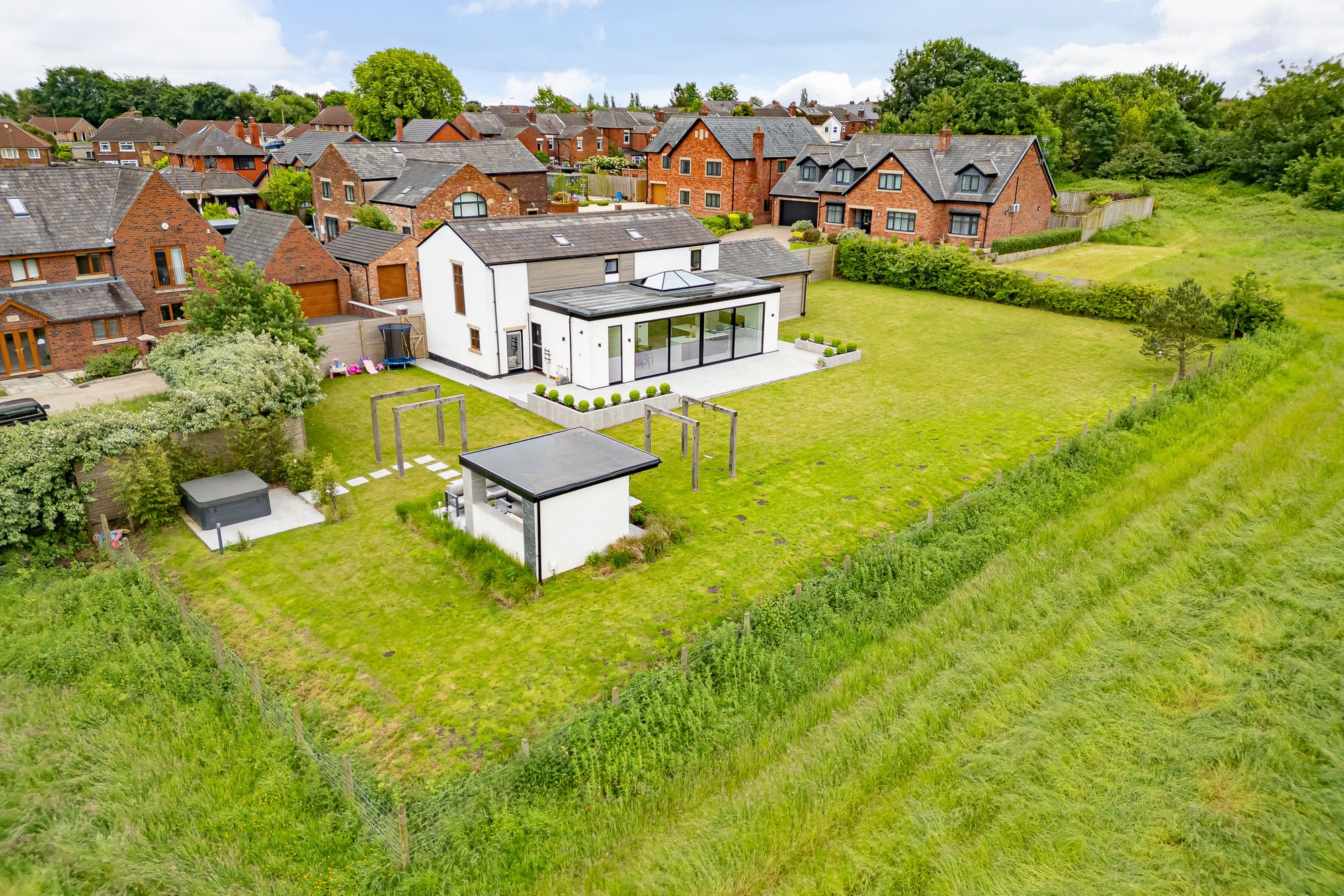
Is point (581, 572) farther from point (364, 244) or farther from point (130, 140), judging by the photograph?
point (130, 140)

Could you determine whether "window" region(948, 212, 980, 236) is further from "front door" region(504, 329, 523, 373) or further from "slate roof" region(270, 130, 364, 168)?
"slate roof" region(270, 130, 364, 168)

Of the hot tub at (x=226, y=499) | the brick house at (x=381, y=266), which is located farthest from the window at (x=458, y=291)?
the hot tub at (x=226, y=499)

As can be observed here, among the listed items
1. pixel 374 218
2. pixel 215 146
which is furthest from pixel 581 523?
pixel 215 146

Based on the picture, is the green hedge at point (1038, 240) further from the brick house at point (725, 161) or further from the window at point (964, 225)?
the brick house at point (725, 161)

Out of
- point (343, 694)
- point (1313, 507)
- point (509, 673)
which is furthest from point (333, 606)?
point (1313, 507)

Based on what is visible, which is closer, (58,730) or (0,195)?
(58,730)

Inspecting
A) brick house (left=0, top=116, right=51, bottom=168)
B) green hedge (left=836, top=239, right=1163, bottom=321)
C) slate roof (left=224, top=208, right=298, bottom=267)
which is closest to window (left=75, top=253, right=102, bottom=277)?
slate roof (left=224, top=208, right=298, bottom=267)

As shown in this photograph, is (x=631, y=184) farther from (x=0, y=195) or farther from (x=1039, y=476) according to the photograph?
(x=1039, y=476)
